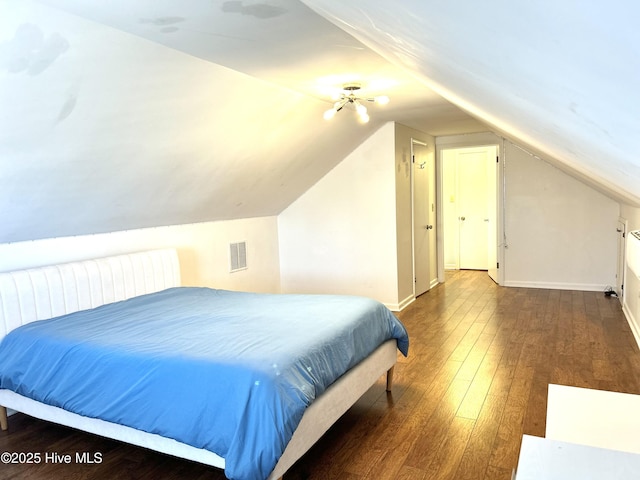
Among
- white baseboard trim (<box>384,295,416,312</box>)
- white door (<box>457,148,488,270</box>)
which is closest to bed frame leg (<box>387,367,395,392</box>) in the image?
white baseboard trim (<box>384,295,416,312</box>)

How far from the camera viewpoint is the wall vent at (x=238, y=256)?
5.42 m

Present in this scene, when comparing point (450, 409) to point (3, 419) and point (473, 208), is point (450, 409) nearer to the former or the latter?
point (3, 419)

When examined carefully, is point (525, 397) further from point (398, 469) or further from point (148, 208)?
point (148, 208)

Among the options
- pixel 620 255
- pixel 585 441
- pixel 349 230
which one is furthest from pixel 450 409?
pixel 620 255

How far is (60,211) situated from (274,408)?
87.3 inches

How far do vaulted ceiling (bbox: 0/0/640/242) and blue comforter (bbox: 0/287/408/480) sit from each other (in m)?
0.96

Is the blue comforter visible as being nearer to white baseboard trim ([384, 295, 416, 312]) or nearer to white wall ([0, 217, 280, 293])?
white wall ([0, 217, 280, 293])

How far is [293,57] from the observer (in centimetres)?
298

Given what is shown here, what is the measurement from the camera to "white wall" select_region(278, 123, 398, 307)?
18.7 ft

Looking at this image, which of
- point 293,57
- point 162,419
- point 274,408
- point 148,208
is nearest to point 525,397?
point 274,408

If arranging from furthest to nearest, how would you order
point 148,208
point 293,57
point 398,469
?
point 148,208
point 293,57
point 398,469

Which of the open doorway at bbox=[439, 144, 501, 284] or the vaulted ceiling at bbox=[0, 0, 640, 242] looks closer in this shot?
the vaulted ceiling at bbox=[0, 0, 640, 242]

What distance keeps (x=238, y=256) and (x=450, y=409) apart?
10.3ft

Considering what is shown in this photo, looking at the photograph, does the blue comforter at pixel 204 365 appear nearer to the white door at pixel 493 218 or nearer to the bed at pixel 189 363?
the bed at pixel 189 363
